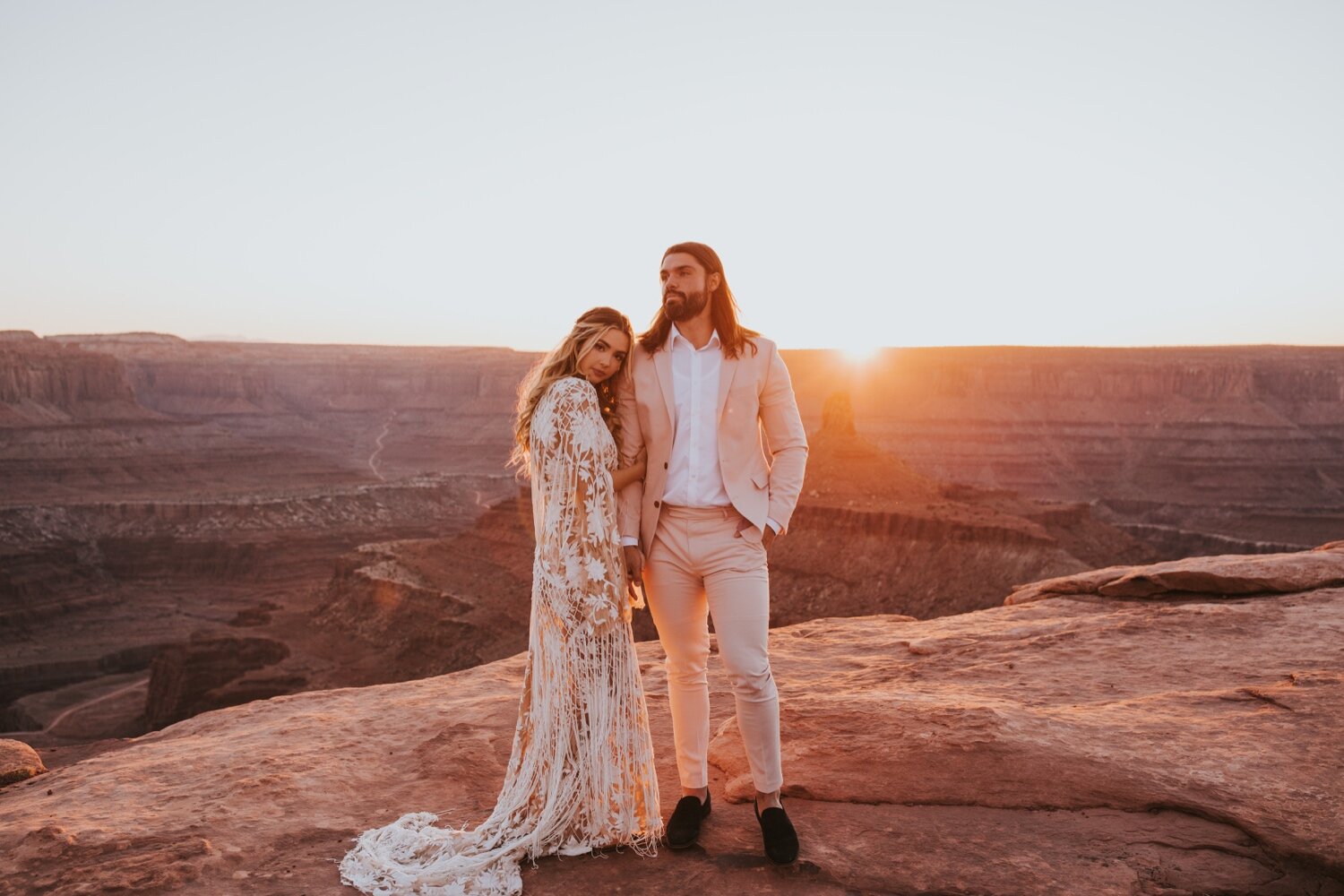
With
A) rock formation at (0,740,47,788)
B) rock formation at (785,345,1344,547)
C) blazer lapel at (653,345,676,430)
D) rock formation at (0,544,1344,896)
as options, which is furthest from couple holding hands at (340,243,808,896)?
rock formation at (785,345,1344,547)

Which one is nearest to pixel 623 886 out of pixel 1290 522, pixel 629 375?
pixel 629 375

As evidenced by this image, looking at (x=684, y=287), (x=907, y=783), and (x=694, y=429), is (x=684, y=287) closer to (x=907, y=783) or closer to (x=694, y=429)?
(x=694, y=429)

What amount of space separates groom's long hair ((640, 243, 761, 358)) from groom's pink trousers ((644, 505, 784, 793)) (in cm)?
64

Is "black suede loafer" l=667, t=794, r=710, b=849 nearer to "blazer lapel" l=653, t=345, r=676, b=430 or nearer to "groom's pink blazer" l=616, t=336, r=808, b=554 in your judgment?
"groom's pink blazer" l=616, t=336, r=808, b=554

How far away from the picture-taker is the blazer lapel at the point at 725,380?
11.6ft

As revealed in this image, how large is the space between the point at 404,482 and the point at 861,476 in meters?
46.9

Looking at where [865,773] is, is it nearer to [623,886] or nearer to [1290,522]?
[623,886]

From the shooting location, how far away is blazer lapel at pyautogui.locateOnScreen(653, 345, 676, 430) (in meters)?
3.54

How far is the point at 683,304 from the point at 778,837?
1.96 m

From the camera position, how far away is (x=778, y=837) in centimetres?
334

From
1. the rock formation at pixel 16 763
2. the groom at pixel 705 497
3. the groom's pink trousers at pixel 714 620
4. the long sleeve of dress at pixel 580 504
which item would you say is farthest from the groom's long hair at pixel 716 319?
the rock formation at pixel 16 763

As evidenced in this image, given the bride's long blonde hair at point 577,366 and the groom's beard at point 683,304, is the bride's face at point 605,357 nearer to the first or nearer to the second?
the bride's long blonde hair at point 577,366

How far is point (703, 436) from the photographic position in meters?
3.52

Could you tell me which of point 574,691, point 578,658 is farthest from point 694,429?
point 574,691
